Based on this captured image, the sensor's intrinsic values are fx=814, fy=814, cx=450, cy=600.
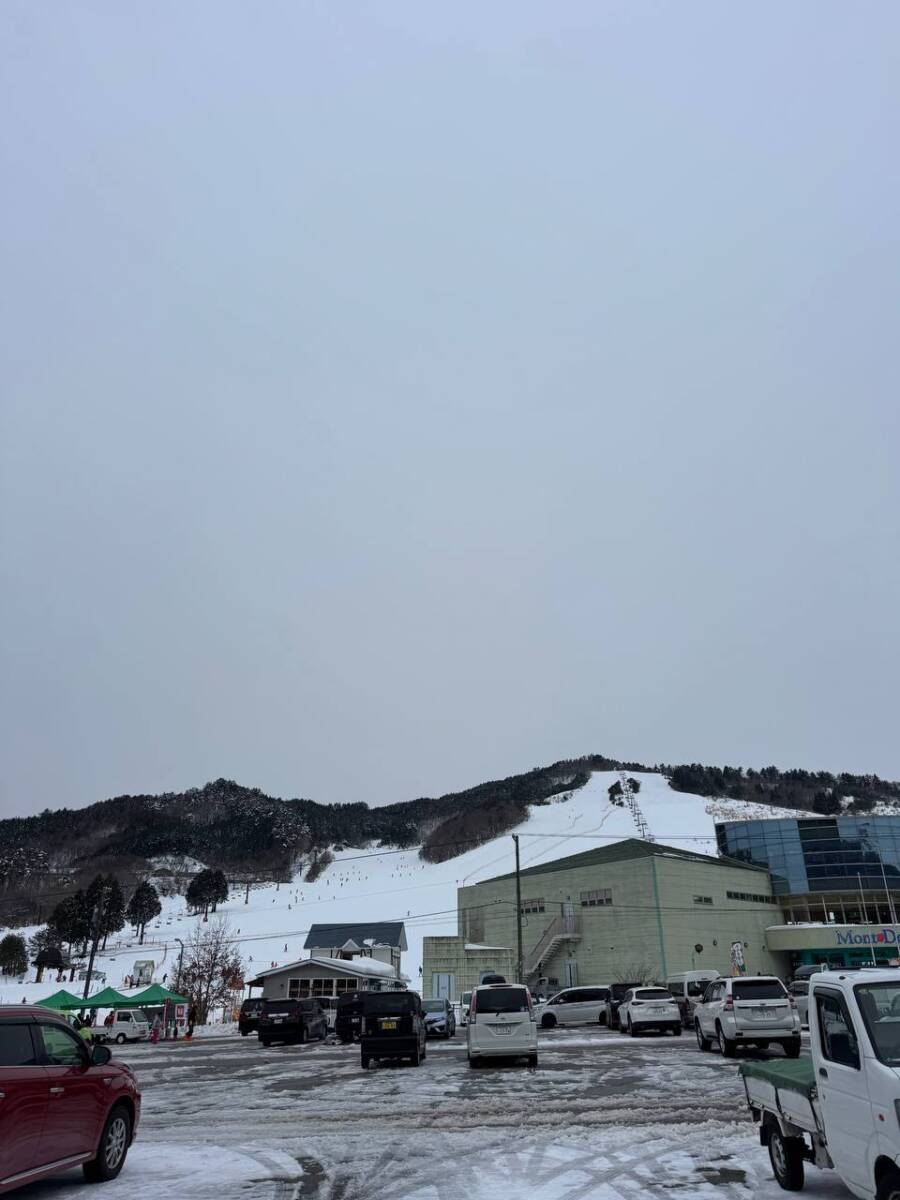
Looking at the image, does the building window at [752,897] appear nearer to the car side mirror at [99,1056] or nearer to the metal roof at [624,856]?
the metal roof at [624,856]

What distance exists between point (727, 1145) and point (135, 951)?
397 feet

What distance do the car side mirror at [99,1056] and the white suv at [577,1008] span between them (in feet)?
95.0

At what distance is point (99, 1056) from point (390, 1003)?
14196 millimetres

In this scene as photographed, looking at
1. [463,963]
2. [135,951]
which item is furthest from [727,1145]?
[135,951]

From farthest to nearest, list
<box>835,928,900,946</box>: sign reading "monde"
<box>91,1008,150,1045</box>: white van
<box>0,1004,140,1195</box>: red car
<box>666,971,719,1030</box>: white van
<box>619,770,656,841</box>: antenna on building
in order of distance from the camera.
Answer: <box>619,770,656,841</box>: antenna on building
<box>835,928,900,946</box>: sign reading "monde"
<box>91,1008,150,1045</box>: white van
<box>666,971,719,1030</box>: white van
<box>0,1004,140,1195</box>: red car

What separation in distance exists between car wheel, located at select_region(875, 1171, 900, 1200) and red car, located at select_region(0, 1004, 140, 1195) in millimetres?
6628

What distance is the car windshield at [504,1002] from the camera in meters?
18.9

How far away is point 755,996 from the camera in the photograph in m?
18.8

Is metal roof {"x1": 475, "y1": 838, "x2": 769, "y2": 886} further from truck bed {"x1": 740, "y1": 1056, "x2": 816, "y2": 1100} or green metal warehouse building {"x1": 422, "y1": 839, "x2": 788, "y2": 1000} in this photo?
truck bed {"x1": 740, "y1": 1056, "x2": 816, "y2": 1100}

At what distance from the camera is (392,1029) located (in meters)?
20.7

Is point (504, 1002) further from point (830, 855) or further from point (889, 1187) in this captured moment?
point (830, 855)

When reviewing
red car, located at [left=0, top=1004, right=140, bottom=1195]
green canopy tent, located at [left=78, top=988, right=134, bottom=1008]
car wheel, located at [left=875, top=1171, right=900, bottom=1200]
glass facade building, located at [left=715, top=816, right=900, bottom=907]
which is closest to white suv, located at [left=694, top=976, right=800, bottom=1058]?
red car, located at [left=0, top=1004, right=140, bottom=1195]

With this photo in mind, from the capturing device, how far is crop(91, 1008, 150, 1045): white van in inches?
1625

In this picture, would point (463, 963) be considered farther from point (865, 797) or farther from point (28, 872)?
point (865, 797)
